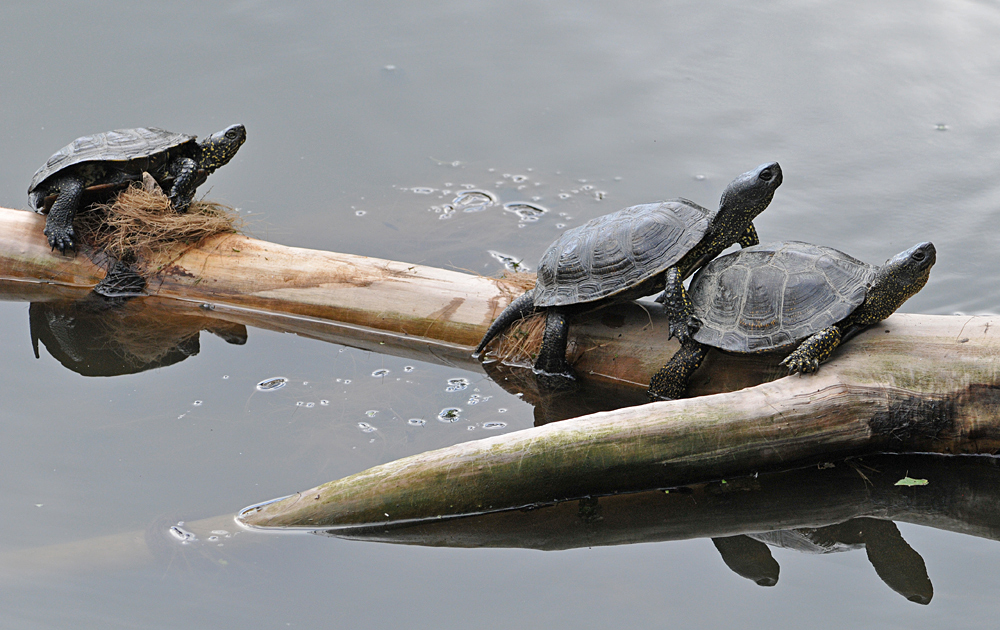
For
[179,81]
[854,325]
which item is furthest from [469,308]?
[179,81]

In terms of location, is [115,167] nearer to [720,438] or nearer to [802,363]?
[720,438]

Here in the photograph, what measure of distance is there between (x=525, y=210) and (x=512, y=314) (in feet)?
5.88

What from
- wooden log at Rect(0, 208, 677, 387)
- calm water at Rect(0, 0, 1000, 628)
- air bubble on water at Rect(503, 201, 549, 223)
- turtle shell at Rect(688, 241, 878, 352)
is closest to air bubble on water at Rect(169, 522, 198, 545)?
calm water at Rect(0, 0, 1000, 628)

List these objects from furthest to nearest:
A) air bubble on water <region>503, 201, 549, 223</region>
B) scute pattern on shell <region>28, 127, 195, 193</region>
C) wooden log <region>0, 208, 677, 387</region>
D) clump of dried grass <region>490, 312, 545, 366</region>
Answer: air bubble on water <region>503, 201, 549, 223</region>, scute pattern on shell <region>28, 127, 195, 193</region>, clump of dried grass <region>490, 312, 545, 366</region>, wooden log <region>0, 208, 677, 387</region>

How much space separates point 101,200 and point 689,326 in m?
3.33

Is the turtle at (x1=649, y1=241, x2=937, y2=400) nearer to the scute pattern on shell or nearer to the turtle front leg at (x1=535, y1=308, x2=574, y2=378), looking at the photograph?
the turtle front leg at (x1=535, y1=308, x2=574, y2=378)

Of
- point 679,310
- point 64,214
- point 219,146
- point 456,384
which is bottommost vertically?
point 456,384

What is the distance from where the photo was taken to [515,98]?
6.52 metres

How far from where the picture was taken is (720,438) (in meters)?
3.00

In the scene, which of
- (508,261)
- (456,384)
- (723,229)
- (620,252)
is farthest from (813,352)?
(508,261)

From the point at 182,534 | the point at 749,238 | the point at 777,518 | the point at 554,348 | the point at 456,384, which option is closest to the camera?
the point at 182,534

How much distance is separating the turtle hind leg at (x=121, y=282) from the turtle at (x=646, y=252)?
2316mm

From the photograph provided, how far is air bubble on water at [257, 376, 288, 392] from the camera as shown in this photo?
3.82 m

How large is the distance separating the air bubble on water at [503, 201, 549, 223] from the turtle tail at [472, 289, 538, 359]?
158 centimetres
